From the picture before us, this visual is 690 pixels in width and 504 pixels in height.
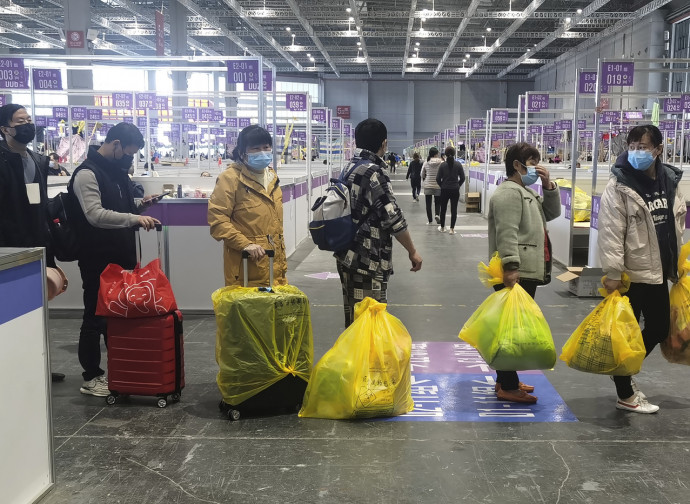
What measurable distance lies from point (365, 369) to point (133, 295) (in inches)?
52.4

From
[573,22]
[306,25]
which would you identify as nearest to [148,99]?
[306,25]

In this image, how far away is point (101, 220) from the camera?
156 inches

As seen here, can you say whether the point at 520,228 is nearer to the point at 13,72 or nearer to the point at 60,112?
the point at 13,72

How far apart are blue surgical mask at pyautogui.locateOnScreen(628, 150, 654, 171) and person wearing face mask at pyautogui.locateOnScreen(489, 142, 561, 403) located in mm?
453

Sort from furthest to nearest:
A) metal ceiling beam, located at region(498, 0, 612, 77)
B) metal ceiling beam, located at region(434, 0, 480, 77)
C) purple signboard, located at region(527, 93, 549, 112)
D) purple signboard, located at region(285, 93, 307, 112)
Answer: metal ceiling beam, located at region(434, 0, 480, 77)
metal ceiling beam, located at region(498, 0, 612, 77)
purple signboard, located at region(527, 93, 549, 112)
purple signboard, located at region(285, 93, 307, 112)

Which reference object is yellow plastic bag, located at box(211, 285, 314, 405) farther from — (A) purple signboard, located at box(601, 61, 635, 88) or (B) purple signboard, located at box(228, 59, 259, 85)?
(A) purple signboard, located at box(601, 61, 635, 88)

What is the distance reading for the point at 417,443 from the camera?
339 cm

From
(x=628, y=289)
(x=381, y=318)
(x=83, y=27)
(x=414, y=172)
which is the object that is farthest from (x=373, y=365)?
(x=414, y=172)

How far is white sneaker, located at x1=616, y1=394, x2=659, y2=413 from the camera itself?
Answer: 12.4 ft

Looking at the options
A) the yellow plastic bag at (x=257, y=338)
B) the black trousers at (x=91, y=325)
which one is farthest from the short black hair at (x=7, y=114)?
the yellow plastic bag at (x=257, y=338)

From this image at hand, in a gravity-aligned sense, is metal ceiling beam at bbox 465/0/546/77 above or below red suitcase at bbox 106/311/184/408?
above

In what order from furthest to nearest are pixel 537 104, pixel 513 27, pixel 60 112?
pixel 513 27
pixel 60 112
pixel 537 104

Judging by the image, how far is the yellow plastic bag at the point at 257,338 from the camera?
3.58m

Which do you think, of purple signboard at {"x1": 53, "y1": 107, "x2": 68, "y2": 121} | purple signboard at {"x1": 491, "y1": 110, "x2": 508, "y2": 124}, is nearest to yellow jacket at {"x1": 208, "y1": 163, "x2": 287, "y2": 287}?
purple signboard at {"x1": 491, "y1": 110, "x2": 508, "y2": 124}
